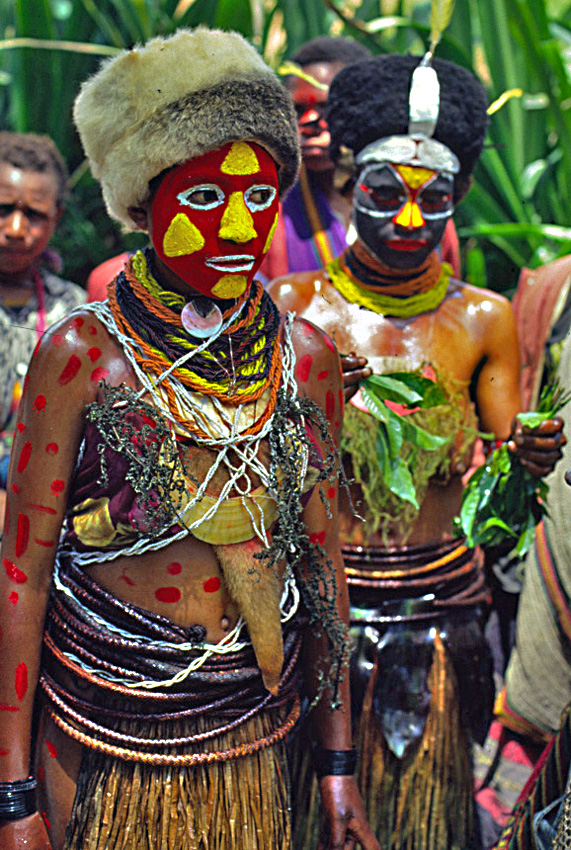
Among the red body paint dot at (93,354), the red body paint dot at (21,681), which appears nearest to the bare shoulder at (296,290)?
the red body paint dot at (93,354)

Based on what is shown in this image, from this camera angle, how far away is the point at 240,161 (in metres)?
1.62

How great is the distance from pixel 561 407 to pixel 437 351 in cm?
37

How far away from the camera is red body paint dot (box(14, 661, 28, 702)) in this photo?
1.58 m

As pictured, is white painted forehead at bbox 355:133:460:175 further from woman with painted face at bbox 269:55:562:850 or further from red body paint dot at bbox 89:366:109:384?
red body paint dot at bbox 89:366:109:384

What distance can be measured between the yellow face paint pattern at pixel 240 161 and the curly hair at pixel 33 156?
2085 mm

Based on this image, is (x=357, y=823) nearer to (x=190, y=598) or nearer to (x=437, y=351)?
(x=190, y=598)

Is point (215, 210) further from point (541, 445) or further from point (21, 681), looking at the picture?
point (541, 445)

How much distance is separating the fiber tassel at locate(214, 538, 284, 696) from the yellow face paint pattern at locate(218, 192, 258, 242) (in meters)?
0.51

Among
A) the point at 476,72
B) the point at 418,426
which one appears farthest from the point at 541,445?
the point at 476,72

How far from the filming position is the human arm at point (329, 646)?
1748 millimetres

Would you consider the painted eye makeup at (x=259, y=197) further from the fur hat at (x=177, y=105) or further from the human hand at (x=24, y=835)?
the human hand at (x=24, y=835)

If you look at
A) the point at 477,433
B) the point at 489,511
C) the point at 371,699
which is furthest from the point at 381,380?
the point at 371,699

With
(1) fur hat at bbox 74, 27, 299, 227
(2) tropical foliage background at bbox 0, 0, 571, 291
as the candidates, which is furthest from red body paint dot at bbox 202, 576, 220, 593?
(2) tropical foliage background at bbox 0, 0, 571, 291

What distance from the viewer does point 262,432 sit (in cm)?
169
